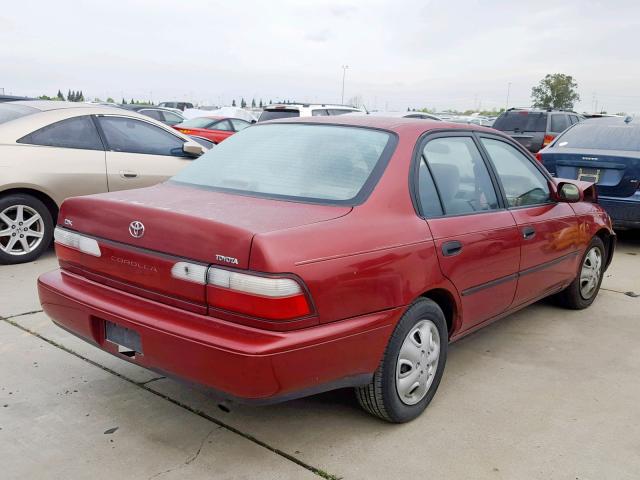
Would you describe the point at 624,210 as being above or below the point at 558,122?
below

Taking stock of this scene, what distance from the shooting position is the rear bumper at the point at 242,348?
245cm

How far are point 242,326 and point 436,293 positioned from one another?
1.20m

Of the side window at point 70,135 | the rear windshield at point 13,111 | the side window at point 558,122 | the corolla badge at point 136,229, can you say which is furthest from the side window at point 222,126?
the corolla badge at point 136,229

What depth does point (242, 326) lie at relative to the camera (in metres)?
2.51

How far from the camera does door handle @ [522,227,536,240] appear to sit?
3898 mm

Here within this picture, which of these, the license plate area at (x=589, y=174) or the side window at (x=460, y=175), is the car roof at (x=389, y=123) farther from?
the license plate area at (x=589, y=174)

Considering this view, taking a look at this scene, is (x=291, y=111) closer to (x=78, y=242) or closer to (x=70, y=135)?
(x=70, y=135)

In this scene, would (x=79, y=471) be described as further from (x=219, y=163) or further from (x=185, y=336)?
(x=219, y=163)

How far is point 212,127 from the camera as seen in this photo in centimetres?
1563

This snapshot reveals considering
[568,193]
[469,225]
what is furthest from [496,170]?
[568,193]

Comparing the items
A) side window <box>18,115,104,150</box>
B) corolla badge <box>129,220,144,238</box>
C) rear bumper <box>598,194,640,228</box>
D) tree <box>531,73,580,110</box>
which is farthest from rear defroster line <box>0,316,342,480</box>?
tree <box>531,73,580,110</box>

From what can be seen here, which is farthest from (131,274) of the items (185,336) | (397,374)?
(397,374)

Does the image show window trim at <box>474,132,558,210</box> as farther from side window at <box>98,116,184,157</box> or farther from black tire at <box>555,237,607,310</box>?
side window at <box>98,116,184,157</box>

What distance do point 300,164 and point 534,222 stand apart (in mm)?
1690
